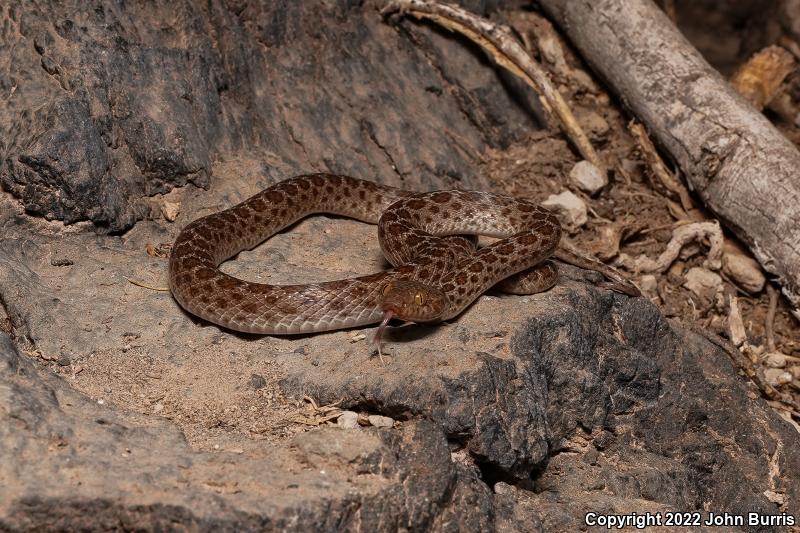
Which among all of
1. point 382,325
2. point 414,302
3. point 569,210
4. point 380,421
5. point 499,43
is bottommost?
point 380,421

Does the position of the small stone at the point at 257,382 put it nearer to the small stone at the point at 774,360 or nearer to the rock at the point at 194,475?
the rock at the point at 194,475

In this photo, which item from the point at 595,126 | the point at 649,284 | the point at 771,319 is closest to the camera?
the point at 771,319

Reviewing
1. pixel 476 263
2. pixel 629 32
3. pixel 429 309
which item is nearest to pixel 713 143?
pixel 629 32

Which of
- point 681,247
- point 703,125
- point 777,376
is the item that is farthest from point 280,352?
point 703,125

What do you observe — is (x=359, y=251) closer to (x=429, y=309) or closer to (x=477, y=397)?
(x=429, y=309)

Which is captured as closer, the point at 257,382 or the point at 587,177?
the point at 257,382

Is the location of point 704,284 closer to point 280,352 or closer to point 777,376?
point 777,376

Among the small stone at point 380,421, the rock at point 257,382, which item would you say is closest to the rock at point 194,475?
the small stone at point 380,421

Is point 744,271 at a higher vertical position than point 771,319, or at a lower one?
higher
